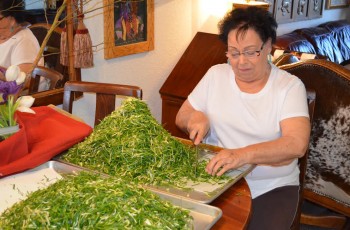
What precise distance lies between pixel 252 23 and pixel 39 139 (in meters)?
0.95

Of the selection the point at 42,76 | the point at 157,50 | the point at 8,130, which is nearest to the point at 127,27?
the point at 157,50

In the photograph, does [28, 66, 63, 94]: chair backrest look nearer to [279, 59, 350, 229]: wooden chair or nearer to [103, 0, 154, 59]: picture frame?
[103, 0, 154, 59]: picture frame

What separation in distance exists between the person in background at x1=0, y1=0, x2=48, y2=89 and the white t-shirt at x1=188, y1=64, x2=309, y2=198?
969 mm

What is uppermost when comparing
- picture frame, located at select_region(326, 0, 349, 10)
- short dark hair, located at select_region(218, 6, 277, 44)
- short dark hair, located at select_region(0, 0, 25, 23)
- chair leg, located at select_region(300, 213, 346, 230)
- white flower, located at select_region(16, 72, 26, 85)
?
picture frame, located at select_region(326, 0, 349, 10)

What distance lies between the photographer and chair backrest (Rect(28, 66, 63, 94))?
2340 millimetres

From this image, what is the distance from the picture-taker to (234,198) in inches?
47.8

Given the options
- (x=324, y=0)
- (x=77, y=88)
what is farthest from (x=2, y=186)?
(x=324, y=0)

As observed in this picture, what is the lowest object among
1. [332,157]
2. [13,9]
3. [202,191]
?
[332,157]

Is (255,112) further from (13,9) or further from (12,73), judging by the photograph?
(13,9)

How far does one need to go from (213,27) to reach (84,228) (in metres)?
3.26

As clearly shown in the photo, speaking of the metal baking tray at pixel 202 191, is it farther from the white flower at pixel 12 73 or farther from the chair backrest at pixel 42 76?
the chair backrest at pixel 42 76

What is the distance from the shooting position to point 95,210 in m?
0.84

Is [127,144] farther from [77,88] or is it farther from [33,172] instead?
[77,88]

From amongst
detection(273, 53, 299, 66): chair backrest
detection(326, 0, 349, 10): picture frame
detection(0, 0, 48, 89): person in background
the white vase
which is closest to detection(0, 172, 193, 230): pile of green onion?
the white vase
